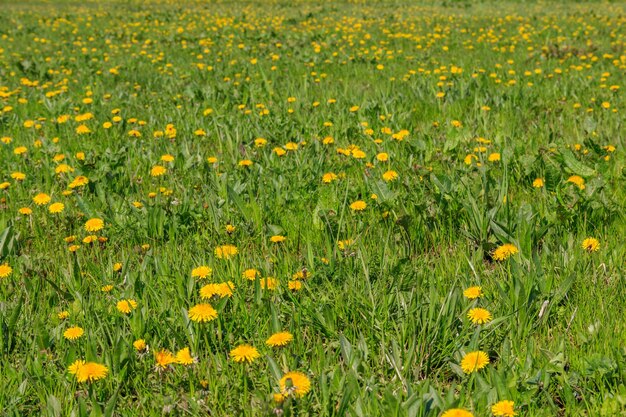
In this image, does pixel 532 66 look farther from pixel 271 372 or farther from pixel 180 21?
pixel 180 21

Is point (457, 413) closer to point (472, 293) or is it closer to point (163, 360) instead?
point (472, 293)

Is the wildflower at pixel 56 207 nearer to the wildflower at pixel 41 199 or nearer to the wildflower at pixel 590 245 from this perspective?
the wildflower at pixel 41 199

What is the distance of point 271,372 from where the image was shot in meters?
1.97

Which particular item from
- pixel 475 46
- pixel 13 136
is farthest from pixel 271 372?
pixel 475 46

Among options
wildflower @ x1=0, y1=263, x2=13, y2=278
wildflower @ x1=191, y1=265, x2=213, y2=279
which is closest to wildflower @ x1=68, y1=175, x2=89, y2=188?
wildflower @ x1=0, y1=263, x2=13, y2=278

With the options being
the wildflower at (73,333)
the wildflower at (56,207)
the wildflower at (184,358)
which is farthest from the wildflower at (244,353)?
the wildflower at (56,207)

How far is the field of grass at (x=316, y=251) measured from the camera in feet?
6.41

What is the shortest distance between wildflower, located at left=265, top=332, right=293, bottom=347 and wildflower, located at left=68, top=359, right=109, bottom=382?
0.54 m

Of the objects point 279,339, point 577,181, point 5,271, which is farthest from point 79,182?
point 577,181

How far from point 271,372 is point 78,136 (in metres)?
3.42

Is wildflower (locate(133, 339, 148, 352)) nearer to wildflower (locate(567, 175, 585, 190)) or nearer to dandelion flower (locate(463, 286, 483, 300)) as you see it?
dandelion flower (locate(463, 286, 483, 300))

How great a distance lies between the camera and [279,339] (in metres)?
2.07

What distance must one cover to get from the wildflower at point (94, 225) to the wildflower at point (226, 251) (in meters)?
0.68

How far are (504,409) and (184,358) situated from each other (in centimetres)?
102
